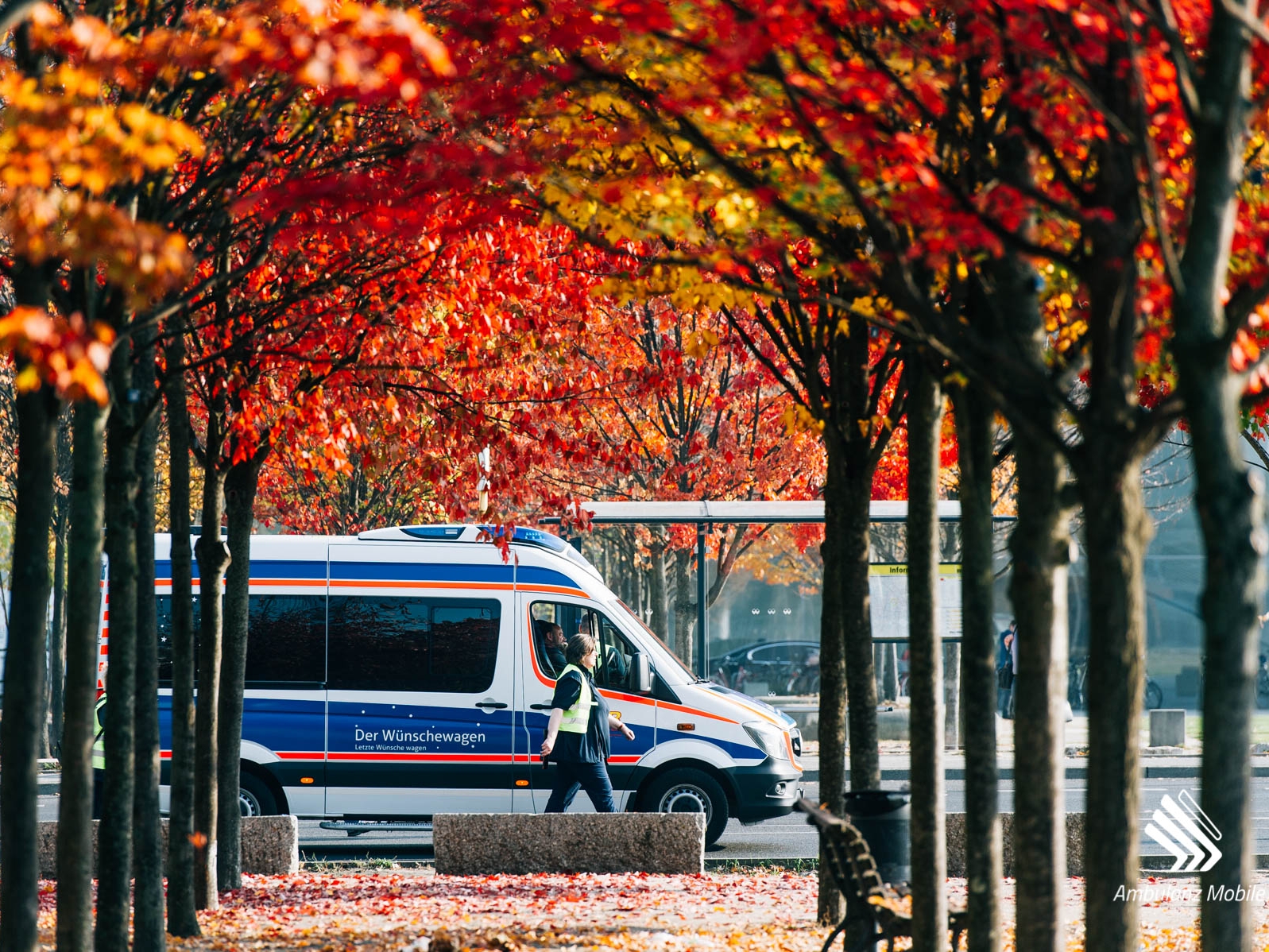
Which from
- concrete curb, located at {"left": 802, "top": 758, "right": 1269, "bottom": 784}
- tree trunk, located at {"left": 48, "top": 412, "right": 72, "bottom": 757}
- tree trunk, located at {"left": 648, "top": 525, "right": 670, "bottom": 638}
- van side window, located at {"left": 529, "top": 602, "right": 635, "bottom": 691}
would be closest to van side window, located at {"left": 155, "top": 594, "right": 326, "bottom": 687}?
van side window, located at {"left": 529, "top": 602, "right": 635, "bottom": 691}

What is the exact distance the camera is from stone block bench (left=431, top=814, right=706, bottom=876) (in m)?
9.85

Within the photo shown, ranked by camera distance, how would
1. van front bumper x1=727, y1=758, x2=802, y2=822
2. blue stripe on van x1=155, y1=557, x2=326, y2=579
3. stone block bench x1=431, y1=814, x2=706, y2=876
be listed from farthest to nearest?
blue stripe on van x1=155, y1=557, x2=326, y2=579 < van front bumper x1=727, y1=758, x2=802, y2=822 < stone block bench x1=431, y1=814, x2=706, y2=876

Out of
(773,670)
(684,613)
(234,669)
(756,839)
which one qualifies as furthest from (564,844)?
(773,670)

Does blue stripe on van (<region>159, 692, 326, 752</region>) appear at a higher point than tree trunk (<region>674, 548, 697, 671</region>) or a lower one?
lower

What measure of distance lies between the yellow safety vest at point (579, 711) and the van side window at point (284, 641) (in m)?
2.47

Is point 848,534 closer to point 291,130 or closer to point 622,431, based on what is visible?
point 291,130

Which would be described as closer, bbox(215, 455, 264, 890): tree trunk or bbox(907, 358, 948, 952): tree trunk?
bbox(907, 358, 948, 952): tree trunk

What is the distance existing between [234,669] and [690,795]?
4.57m

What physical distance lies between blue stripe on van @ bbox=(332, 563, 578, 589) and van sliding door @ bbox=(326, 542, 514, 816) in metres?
0.01

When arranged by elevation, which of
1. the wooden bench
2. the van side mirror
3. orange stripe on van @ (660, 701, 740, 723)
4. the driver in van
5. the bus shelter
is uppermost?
the bus shelter

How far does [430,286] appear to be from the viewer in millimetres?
8789

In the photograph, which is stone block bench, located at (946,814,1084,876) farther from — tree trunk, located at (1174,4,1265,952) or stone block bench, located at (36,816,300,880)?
tree trunk, located at (1174,4,1265,952)

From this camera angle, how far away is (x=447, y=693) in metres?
12.5

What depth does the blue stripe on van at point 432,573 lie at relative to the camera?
12766 millimetres
